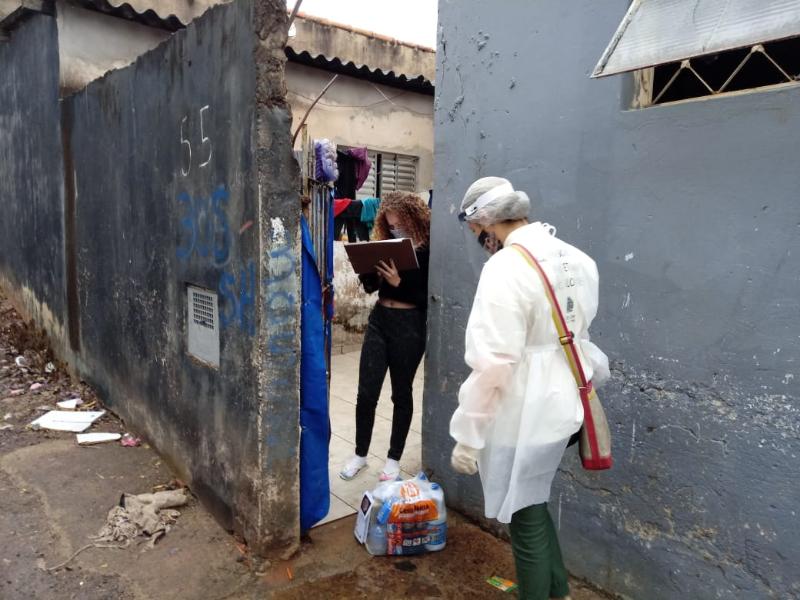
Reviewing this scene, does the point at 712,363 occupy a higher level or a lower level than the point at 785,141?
lower

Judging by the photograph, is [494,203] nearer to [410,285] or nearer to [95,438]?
[410,285]

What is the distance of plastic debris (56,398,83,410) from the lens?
210 inches

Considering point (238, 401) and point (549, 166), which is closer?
point (549, 166)

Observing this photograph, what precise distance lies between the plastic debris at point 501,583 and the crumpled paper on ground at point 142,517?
1810 millimetres

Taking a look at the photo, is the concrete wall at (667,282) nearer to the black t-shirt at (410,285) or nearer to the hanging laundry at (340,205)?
the black t-shirt at (410,285)

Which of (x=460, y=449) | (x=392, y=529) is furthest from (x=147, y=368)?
(x=460, y=449)

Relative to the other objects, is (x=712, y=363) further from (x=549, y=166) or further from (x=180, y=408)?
(x=180, y=408)

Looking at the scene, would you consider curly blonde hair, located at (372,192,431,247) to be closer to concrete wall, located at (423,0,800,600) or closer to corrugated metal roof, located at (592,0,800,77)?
concrete wall, located at (423,0,800,600)

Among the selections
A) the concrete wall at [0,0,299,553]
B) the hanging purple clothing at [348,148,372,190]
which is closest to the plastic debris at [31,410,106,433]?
the concrete wall at [0,0,299,553]

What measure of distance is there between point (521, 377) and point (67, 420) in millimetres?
4346

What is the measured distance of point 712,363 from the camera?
7.61 feet

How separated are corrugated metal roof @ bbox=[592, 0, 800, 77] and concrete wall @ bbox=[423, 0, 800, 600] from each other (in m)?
0.13

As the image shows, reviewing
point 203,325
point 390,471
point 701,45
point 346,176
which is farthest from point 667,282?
point 346,176

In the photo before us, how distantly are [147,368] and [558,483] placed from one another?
2906 millimetres
